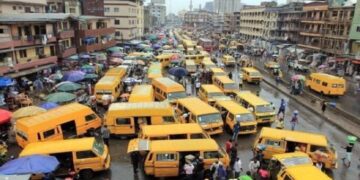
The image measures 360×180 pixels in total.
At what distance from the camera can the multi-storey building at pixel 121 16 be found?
257 feet

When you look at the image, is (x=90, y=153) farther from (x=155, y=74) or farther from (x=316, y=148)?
(x=155, y=74)

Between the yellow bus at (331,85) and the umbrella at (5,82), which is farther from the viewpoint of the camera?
the yellow bus at (331,85)

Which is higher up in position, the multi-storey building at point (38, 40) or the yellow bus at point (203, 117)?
the multi-storey building at point (38, 40)

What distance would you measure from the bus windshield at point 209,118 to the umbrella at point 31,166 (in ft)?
33.5

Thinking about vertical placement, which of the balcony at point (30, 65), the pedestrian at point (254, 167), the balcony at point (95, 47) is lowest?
the pedestrian at point (254, 167)

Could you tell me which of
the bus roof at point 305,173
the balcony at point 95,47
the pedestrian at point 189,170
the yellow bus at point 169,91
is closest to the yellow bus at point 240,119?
the yellow bus at point 169,91

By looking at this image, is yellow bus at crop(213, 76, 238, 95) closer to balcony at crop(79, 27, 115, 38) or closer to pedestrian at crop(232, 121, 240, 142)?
pedestrian at crop(232, 121, 240, 142)

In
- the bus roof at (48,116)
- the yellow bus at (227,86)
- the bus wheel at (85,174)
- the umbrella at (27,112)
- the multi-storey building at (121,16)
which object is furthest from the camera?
the multi-storey building at (121,16)

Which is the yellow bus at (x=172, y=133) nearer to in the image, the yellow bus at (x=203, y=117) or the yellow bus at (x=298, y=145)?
the yellow bus at (x=203, y=117)

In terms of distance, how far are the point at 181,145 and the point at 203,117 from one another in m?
5.83

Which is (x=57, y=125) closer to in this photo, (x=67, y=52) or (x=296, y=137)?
(x=296, y=137)

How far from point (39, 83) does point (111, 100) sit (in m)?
11.1

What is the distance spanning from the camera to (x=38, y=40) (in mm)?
37719

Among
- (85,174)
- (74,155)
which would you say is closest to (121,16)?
(74,155)
